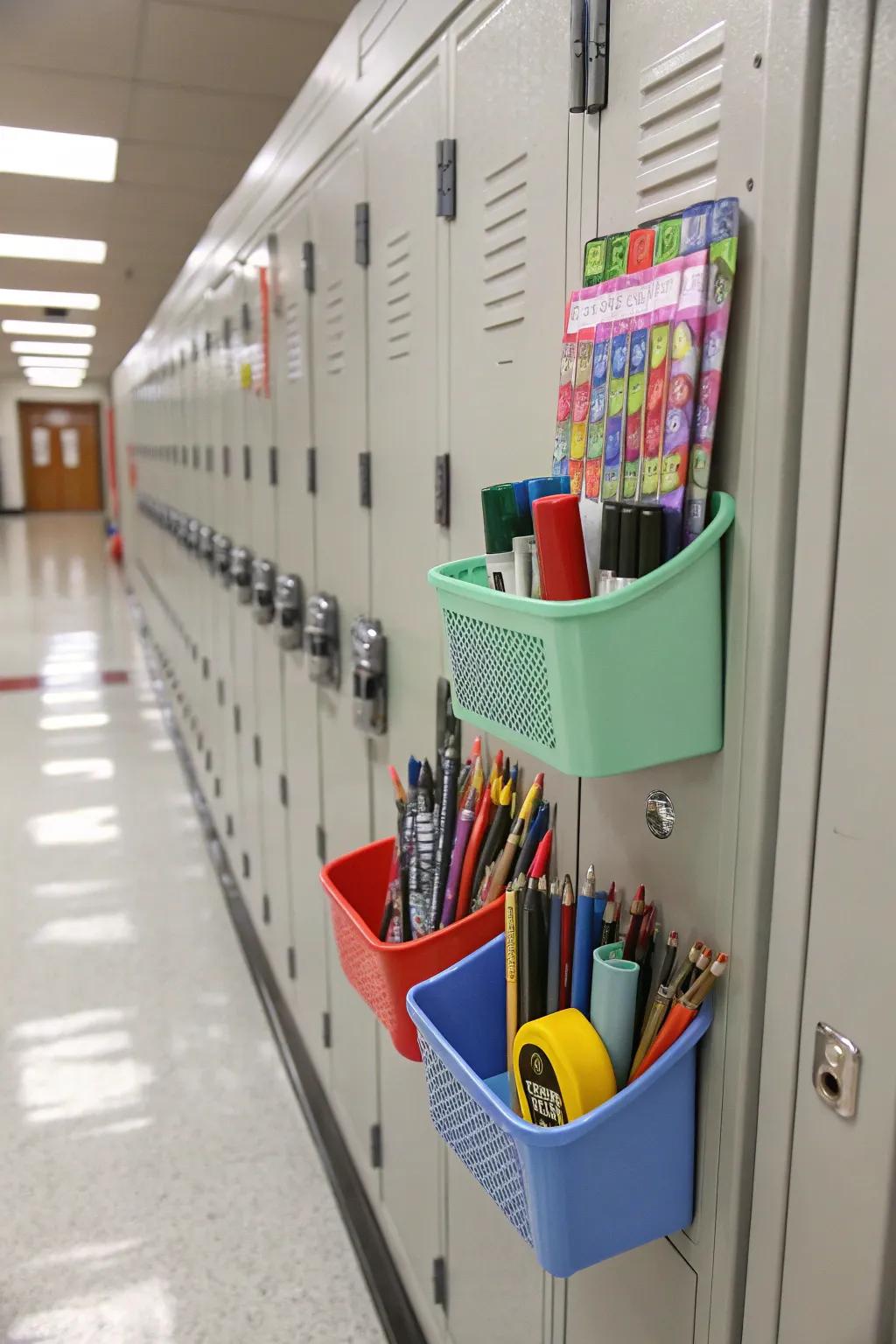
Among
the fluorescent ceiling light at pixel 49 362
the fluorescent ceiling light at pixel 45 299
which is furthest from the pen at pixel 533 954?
the fluorescent ceiling light at pixel 49 362

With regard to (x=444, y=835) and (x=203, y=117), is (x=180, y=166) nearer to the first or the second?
(x=203, y=117)

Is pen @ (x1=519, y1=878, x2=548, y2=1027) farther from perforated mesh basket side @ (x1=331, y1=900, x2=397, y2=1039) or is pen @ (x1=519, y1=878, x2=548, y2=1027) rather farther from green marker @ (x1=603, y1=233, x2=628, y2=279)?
green marker @ (x1=603, y1=233, x2=628, y2=279)

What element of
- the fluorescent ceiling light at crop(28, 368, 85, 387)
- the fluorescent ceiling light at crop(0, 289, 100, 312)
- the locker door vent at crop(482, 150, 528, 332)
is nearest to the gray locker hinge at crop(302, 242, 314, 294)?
the locker door vent at crop(482, 150, 528, 332)

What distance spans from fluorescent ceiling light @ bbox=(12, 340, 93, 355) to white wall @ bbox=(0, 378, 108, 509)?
18.5 ft

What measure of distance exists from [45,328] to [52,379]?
828cm

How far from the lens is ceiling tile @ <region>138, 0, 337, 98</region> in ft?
12.4

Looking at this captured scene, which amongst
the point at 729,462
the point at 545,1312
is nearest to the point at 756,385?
the point at 729,462

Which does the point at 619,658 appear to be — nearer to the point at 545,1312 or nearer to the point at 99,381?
the point at 545,1312

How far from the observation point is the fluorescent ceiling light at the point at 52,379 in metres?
18.0

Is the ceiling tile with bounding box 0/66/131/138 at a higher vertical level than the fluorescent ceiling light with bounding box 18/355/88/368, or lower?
lower

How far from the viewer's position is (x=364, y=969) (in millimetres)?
1400

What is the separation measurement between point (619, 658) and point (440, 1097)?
1.79 ft

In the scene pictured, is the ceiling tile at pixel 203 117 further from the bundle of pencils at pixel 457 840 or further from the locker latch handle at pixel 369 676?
the bundle of pencils at pixel 457 840

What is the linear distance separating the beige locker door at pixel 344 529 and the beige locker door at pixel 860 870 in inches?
50.8
